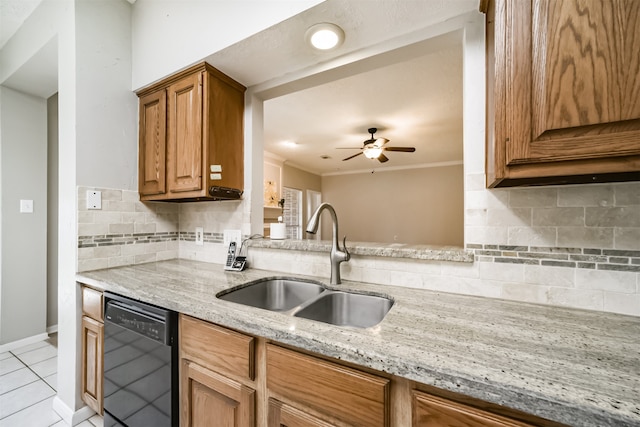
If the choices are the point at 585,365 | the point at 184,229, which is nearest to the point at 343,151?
the point at 184,229

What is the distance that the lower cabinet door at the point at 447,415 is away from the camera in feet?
1.75

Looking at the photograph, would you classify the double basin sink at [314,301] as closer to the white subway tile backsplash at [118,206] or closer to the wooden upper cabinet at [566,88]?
the wooden upper cabinet at [566,88]

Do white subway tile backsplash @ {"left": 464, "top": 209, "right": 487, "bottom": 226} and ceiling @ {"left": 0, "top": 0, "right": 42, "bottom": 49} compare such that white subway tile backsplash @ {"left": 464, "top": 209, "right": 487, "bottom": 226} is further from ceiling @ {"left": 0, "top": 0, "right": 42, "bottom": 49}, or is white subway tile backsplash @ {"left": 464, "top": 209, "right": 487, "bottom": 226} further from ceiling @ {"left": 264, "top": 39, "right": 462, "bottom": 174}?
ceiling @ {"left": 0, "top": 0, "right": 42, "bottom": 49}

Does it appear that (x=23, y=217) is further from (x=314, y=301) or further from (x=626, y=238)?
(x=626, y=238)

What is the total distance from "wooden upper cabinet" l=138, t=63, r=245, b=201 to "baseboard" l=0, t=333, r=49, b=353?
199cm

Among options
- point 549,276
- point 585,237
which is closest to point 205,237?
point 549,276

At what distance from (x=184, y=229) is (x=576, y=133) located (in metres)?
2.28

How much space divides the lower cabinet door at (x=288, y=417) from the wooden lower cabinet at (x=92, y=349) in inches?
46.9

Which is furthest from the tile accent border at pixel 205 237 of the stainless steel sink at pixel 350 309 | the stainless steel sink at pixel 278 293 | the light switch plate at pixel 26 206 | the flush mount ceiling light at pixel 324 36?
the light switch plate at pixel 26 206

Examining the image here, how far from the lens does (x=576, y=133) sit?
671 mm

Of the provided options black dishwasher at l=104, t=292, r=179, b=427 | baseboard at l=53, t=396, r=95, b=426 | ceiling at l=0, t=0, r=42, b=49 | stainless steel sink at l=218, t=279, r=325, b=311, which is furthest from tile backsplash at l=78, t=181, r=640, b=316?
ceiling at l=0, t=0, r=42, b=49

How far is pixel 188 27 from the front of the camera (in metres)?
1.54

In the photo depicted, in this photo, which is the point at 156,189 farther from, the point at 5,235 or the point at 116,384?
the point at 5,235

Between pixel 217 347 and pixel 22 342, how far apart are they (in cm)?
284
